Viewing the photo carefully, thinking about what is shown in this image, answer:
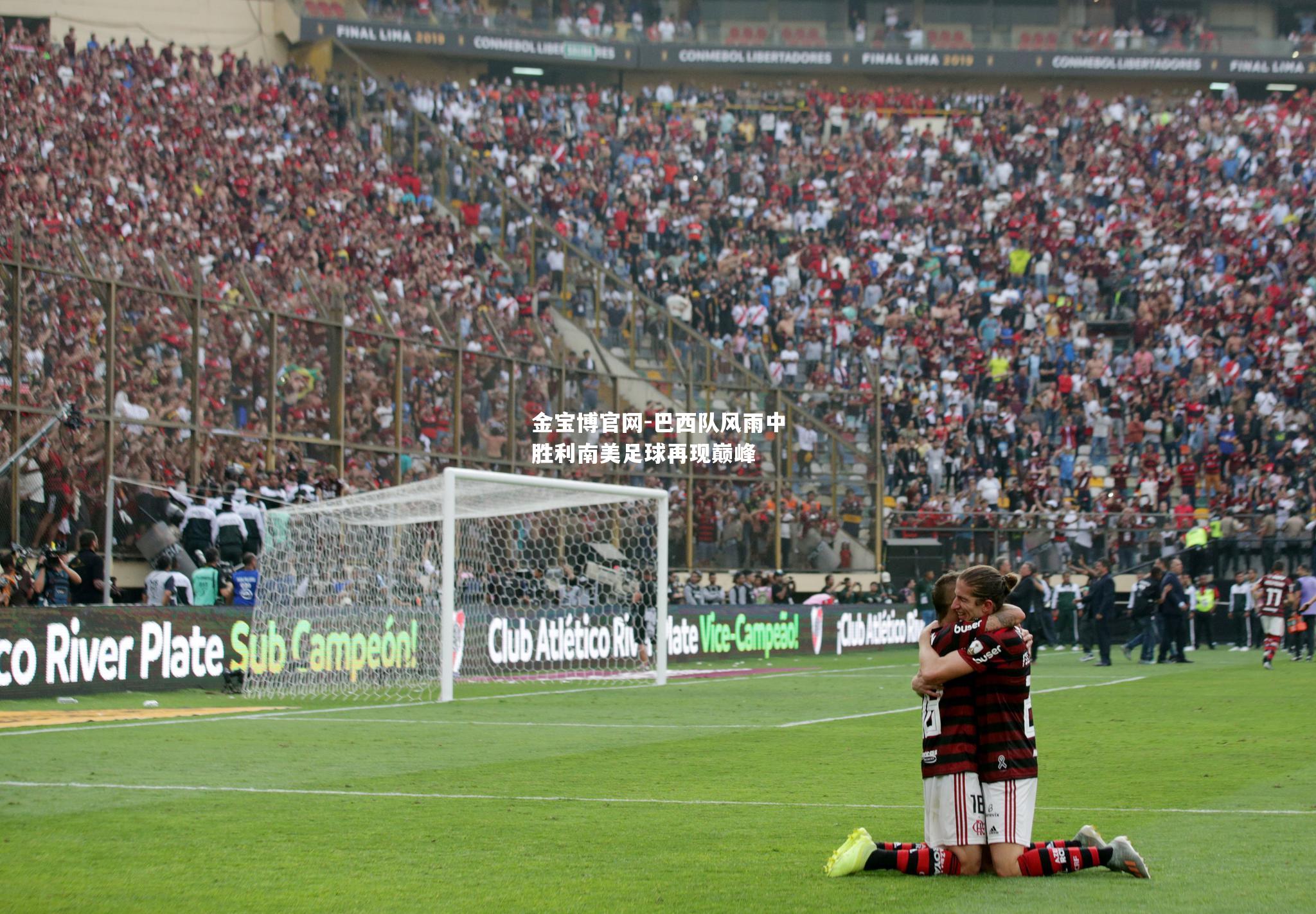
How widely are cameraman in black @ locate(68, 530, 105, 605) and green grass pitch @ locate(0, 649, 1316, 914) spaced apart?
9.72 ft

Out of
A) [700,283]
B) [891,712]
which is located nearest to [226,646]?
[891,712]

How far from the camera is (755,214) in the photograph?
4794 cm

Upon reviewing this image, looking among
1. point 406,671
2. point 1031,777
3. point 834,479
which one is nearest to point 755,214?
Answer: point 834,479

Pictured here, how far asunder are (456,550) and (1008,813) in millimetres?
16246

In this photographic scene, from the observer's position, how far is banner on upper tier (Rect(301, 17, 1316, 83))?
2048 inches

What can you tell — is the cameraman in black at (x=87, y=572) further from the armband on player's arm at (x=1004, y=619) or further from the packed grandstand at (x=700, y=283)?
the armband on player's arm at (x=1004, y=619)

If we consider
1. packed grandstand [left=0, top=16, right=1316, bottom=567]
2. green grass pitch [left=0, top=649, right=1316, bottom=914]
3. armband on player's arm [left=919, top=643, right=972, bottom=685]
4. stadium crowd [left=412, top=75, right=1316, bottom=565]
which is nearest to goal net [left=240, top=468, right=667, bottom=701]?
packed grandstand [left=0, top=16, right=1316, bottom=567]

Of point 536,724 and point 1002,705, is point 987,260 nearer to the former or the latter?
point 536,724

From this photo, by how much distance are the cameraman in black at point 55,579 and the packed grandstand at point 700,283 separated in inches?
39.1

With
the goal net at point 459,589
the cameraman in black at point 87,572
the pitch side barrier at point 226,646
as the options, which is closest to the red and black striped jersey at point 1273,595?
the pitch side barrier at point 226,646

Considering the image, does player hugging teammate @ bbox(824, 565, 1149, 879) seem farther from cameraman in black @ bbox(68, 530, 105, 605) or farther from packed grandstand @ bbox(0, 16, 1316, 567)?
packed grandstand @ bbox(0, 16, 1316, 567)

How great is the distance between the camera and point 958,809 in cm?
761

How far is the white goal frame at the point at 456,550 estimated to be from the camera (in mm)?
19859

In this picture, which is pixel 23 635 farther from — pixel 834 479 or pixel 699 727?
pixel 834 479
